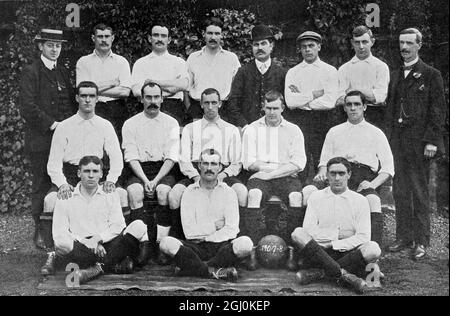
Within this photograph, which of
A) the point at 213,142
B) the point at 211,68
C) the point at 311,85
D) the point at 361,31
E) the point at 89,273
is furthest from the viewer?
the point at 211,68

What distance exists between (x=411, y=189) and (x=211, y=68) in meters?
2.24

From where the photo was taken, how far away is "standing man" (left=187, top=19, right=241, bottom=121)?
6.38 metres

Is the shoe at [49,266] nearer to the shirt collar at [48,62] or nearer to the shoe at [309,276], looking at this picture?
the shirt collar at [48,62]

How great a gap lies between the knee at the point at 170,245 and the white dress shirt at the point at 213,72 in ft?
5.40

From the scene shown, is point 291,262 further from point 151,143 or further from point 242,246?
point 151,143

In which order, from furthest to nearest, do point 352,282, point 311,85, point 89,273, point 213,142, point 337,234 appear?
point 311,85 → point 213,142 → point 337,234 → point 89,273 → point 352,282

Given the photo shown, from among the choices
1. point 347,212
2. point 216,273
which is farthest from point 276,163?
point 216,273

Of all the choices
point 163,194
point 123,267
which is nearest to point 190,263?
point 123,267

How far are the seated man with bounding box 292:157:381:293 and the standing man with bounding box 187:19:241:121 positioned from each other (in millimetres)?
1439

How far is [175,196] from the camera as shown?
5.73 m

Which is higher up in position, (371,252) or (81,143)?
(81,143)

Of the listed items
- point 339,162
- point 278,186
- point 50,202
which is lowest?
point 50,202

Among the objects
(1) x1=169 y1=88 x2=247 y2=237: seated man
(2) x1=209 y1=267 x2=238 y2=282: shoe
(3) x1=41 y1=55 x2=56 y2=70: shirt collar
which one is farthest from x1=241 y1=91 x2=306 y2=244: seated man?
(3) x1=41 y1=55 x2=56 y2=70: shirt collar
